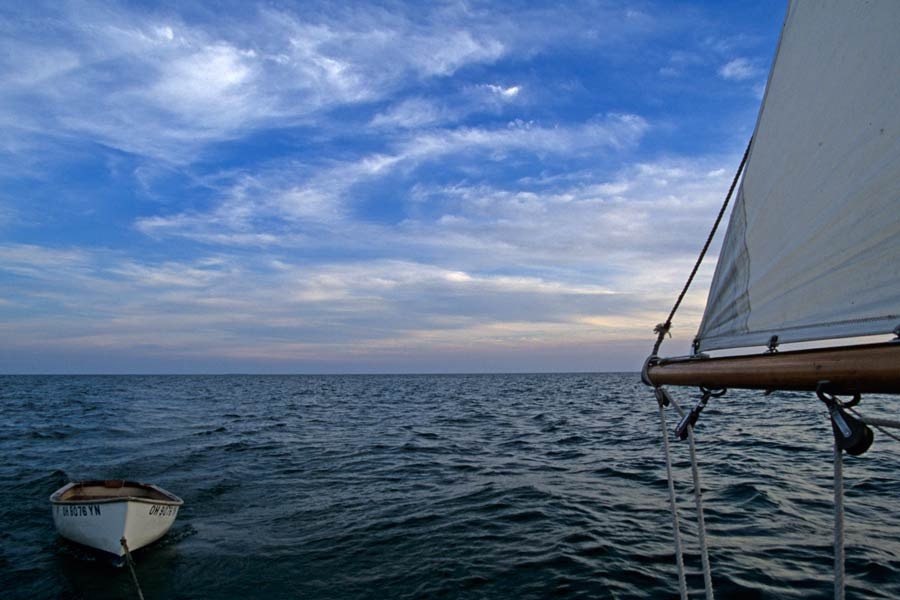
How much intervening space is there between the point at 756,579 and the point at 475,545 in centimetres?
411

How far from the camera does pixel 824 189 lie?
2.66 metres

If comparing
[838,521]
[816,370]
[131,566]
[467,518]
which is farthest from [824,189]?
[131,566]

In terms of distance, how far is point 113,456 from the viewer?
60.9 feet

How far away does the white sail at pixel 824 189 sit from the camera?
221cm

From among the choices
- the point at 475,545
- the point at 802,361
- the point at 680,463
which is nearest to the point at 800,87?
the point at 802,361

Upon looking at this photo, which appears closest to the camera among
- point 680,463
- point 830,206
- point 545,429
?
point 830,206

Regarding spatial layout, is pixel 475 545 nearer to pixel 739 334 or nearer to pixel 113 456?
pixel 739 334

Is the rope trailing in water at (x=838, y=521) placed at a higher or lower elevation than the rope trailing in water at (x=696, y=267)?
lower

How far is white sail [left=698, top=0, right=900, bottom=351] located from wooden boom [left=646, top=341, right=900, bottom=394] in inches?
5.8

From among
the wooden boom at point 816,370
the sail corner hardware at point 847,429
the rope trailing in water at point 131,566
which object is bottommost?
the rope trailing in water at point 131,566

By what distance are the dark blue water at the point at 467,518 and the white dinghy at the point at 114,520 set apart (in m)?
0.34

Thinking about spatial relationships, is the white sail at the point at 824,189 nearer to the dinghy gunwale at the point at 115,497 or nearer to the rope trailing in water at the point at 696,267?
the rope trailing in water at the point at 696,267

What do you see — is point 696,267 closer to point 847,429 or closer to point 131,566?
point 847,429

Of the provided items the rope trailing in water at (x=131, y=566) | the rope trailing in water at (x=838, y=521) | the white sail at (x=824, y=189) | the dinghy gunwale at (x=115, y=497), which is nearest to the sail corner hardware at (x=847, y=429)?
the rope trailing in water at (x=838, y=521)
